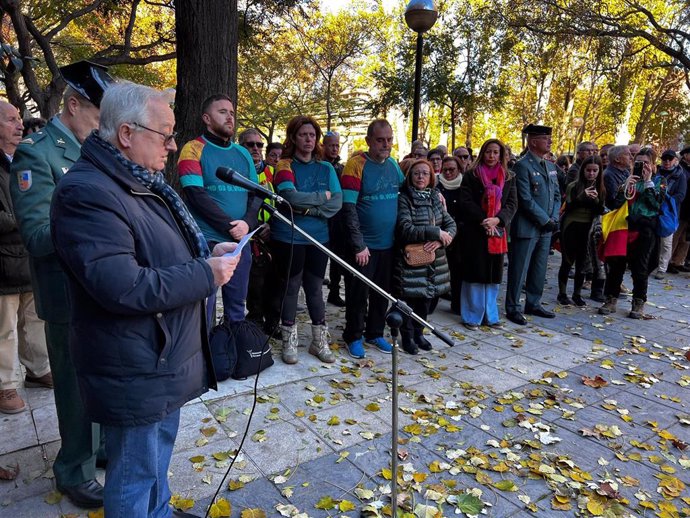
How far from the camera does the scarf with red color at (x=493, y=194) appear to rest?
5.69 meters

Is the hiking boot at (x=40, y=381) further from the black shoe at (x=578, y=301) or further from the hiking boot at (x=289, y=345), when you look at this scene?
the black shoe at (x=578, y=301)

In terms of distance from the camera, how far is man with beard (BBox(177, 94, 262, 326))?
3783 millimetres

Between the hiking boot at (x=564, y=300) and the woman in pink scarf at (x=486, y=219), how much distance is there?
1717 millimetres

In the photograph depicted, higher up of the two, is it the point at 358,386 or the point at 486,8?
the point at 486,8

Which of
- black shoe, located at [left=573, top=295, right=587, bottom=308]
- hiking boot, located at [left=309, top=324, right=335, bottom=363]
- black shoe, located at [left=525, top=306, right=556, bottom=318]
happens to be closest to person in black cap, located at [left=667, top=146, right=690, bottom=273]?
black shoe, located at [left=573, top=295, right=587, bottom=308]

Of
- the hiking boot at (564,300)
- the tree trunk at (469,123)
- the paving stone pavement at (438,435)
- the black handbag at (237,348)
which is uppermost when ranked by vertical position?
the tree trunk at (469,123)

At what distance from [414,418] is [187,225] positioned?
2.40 metres

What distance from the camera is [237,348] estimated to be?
4.10m

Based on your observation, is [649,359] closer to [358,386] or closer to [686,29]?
[358,386]

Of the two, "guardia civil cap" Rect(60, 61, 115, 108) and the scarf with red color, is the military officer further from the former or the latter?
"guardia civil cap" Rect(60, 61, 115, 108)

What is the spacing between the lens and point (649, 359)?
5.02 meters

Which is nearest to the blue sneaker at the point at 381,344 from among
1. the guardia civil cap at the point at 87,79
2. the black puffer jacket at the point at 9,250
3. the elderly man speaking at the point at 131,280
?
the black puffer jacket at the point at 9,250

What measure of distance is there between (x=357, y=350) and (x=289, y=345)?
70 centimetres

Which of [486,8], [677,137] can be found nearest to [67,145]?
[486,8]
